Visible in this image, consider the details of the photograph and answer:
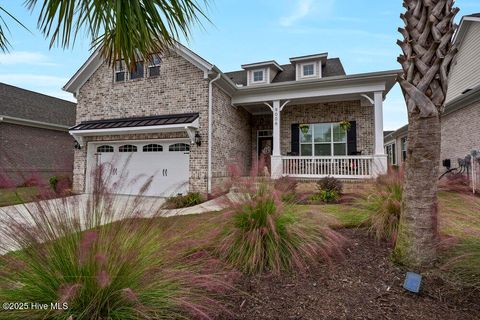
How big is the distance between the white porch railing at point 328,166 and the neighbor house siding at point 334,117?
1428mm

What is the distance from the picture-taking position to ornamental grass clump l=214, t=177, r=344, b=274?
9.54ft

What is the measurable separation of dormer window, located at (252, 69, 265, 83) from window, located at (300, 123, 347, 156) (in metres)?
3.62

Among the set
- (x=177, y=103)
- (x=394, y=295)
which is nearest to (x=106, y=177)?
(x=394, y=295)

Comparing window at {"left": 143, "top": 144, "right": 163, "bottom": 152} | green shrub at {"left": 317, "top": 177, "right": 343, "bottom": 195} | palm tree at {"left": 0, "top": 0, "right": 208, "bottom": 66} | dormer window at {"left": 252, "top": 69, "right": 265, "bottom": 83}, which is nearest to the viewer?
palm tree at {"left": 0, "top": 0, "right": 208, "bottom": 66}

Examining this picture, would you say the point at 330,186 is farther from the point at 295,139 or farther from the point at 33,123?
the point at 33,123

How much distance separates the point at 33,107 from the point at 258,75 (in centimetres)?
1446

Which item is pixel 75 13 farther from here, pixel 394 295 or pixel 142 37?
pixel 394 295

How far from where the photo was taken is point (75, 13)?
251 centimetres

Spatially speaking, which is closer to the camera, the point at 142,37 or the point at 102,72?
the point at 142,37

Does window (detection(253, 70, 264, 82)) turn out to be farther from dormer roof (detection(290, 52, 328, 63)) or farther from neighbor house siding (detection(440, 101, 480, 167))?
neighbor house siding (detection(440, 101, 480, 167))

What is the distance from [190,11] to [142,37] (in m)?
0.59

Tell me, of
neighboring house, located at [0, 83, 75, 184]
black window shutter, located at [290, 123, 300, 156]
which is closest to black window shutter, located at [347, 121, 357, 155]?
black window shutter, located at [290, 123, 300, 156]

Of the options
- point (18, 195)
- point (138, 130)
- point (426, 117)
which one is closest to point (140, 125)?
point (138, 130)

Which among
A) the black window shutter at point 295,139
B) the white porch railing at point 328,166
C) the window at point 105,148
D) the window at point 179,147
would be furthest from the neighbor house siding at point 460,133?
the window at point 105,148
